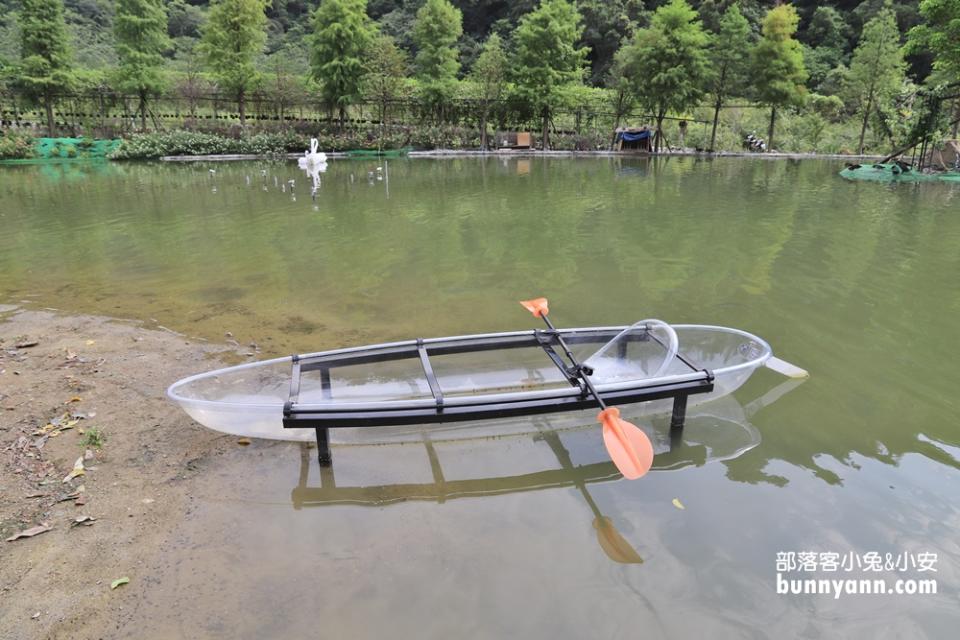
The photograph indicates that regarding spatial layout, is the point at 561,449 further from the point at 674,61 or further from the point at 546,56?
the point at 674,61

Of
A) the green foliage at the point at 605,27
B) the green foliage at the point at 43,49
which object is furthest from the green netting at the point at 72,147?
the green foliage at the point at 605,27

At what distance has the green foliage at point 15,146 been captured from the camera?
75.0 ft

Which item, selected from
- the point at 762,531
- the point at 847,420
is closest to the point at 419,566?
the point at 762,531

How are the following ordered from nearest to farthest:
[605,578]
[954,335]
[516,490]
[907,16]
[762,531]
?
[605,578] < [762,531] < [516,490] < [954,335] < [907,16]

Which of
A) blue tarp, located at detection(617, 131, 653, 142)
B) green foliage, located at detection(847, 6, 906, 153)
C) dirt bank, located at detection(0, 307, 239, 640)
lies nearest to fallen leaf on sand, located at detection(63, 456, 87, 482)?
dirt bank, located at detection(0, 307, 239, 640)

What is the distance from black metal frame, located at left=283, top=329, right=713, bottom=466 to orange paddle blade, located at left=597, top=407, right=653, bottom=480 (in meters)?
0.16

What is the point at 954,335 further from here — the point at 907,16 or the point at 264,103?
the point at 907,16

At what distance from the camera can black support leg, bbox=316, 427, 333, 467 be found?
3600 millimetres

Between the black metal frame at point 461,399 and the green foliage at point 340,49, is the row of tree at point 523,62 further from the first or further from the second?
the black metal frame at point 461,399

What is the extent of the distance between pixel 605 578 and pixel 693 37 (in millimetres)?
33189

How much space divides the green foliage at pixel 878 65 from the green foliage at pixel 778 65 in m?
2.66

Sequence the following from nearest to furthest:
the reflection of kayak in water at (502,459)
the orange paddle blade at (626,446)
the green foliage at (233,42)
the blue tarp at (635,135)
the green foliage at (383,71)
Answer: the orange paddle blade at (626,446), the reflection of kayak in water at (502,459), the green foliage at (233,42), the green foliage at (383,71), the blue tarp at (635,135)

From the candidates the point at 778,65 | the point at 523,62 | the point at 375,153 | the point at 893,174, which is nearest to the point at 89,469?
the point at 893,174

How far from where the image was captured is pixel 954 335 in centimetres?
587
